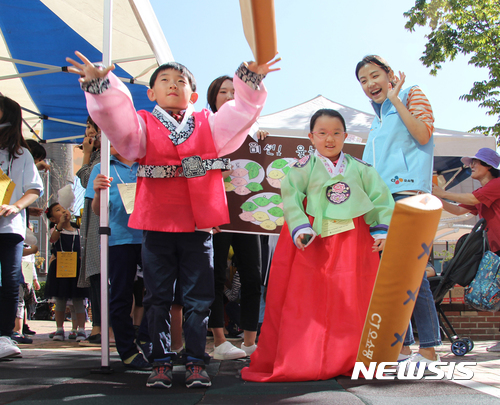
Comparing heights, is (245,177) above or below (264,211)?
above

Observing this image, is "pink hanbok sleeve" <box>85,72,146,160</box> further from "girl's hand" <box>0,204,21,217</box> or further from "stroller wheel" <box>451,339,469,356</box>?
"stroller wheel" <box>451,339,469,356</box>

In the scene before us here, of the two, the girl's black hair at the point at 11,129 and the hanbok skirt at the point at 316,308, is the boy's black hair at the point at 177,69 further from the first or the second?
the girl's black hair at the point at 11,129

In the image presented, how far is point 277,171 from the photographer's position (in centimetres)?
339

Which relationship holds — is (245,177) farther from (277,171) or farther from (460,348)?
(460,348)

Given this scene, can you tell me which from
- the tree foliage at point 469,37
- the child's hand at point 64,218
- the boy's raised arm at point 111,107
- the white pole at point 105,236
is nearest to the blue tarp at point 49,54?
the child's hand at point 64,218

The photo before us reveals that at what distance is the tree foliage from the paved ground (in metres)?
9.71

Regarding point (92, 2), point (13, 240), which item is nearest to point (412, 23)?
point (92, 2)

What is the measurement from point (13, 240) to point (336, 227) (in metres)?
2.07

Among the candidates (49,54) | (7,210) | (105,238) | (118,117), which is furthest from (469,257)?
(49,54)

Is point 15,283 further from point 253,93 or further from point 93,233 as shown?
point 253,93

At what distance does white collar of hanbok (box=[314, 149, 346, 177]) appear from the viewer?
239 centimetres

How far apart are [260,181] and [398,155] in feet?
3.61

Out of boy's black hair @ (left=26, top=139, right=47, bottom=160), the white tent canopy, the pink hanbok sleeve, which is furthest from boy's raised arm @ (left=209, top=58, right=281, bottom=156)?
the white tent canopy

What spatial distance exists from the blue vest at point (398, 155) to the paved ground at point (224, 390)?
3.46ft
